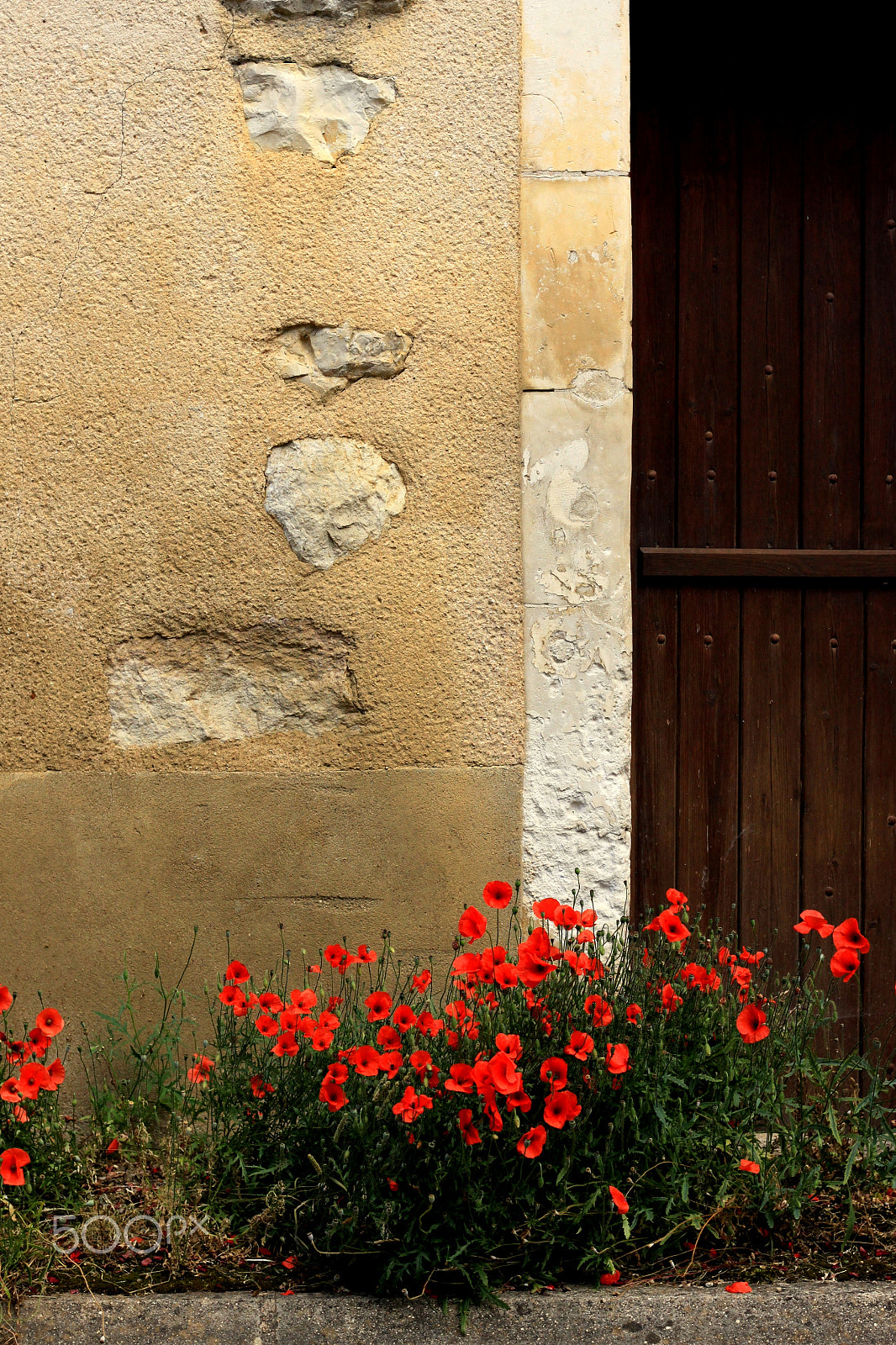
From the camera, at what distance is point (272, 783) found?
2348 mm

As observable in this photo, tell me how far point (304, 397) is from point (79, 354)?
52cm

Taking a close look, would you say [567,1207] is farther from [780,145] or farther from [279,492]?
[780,145]

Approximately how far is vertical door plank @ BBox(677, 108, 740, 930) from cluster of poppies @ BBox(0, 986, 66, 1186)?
1525 millimetres

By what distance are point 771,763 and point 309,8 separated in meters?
2.10

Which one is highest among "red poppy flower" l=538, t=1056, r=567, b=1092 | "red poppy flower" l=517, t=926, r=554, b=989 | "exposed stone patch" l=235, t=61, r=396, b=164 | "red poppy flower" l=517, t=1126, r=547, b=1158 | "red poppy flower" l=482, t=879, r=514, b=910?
"exposed stone patch" l=235, t=61, r=396, b=164

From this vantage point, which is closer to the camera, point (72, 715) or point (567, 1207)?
point (567, 1207)

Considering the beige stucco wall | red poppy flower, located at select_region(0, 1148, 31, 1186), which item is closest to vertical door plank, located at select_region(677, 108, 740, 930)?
the beige stucco wall

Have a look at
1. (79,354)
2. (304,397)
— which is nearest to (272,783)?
(304,397)

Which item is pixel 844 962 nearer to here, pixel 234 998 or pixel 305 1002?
pixel 305 1002

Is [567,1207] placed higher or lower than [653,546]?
lower

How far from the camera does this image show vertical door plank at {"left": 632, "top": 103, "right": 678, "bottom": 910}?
2.64 meters

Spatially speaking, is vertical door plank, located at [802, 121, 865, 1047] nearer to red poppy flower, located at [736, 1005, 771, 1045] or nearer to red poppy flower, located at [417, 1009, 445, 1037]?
red poppy flower, located at [736, 1005, 771, 1045]

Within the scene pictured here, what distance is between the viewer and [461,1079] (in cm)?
168

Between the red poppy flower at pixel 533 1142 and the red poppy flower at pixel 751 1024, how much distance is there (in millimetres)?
407
